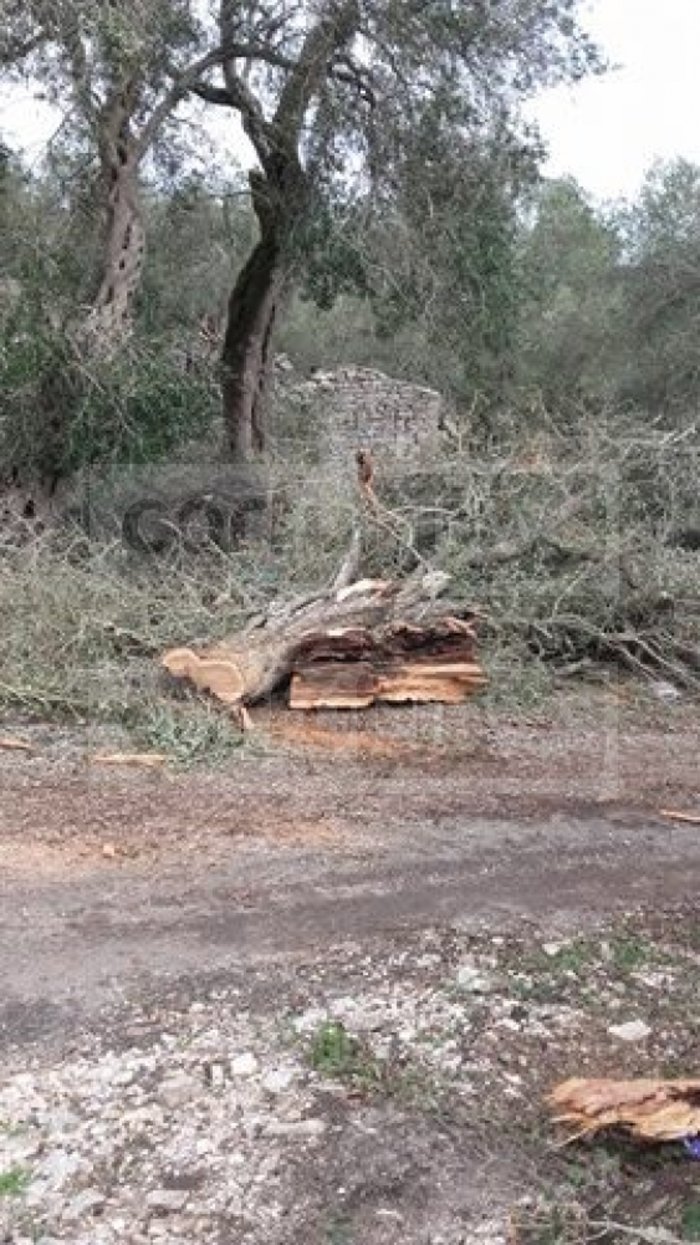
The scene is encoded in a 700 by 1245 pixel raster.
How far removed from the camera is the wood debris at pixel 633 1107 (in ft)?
8.34

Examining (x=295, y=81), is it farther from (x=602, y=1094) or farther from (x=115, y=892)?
(x=602, y=1094)

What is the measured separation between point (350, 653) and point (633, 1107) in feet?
13.3

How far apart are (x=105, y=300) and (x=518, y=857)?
21.9ft

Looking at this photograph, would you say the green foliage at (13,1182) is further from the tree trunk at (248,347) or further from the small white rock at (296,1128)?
the tree trunk at (248,347)

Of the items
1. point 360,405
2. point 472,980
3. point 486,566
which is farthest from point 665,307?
point 472,980

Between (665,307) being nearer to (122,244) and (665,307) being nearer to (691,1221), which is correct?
(122,244)

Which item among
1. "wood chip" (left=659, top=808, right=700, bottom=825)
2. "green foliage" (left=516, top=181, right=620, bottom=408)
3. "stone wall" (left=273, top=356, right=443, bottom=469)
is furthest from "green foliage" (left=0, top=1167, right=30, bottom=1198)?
"green foliage" (left=516, top=181, right=620, bottom=408)

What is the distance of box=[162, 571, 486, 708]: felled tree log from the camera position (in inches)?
250

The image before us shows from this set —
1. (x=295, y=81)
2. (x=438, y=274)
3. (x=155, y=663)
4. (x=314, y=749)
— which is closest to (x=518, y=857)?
(x=314, y=749)

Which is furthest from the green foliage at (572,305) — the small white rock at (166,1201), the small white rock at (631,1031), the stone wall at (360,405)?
the small white rock at (166,1201)

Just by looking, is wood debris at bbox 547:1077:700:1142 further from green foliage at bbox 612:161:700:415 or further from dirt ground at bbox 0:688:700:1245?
green foliage at bbox 612:161:700:415

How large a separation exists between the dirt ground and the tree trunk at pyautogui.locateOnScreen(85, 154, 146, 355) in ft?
16.5

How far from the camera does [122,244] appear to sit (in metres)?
9.80

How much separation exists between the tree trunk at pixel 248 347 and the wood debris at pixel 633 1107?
945cm
